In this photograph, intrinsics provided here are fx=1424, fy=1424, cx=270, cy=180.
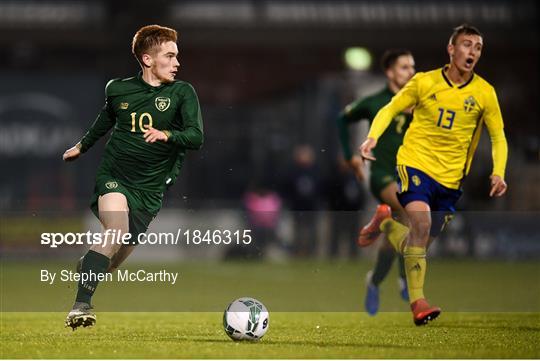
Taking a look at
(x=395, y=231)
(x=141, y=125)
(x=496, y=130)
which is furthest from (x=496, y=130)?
(x=141, y=125)

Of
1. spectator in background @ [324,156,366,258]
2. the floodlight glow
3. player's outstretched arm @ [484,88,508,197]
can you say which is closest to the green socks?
player's outstretched arm @ [484,88,508,197]

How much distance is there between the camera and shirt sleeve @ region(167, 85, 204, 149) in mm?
9219

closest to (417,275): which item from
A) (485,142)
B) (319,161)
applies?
(485,142)

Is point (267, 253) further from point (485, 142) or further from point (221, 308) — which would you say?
point (221, 308)

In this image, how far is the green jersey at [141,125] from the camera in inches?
375

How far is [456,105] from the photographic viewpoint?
10.0 m

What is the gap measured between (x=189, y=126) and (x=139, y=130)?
0.39 metres

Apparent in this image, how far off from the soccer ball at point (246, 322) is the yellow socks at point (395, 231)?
1.93 metres

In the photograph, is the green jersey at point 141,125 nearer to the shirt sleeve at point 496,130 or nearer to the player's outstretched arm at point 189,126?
the player's outstretched arm at point 189,126

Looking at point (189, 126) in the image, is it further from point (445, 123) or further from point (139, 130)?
point (445, 123)

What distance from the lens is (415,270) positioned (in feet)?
32.7

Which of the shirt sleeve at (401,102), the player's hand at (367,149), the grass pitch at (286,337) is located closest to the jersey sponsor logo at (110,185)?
the grass pitch at (286,337)

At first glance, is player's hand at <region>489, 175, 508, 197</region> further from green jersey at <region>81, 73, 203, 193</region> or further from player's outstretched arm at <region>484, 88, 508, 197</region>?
green jersey at <region>81, 73, 203, 193</region>

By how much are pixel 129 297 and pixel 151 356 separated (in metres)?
1.93
